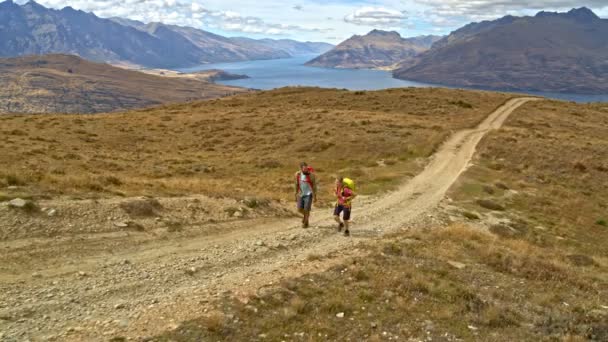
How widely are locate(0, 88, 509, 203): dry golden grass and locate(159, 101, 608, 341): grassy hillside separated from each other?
28.1 ft

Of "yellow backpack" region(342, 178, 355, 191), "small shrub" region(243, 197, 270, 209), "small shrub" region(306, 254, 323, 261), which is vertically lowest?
"small shrub" region(306, 254, 323, 261)

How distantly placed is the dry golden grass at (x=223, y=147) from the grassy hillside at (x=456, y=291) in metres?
8.56

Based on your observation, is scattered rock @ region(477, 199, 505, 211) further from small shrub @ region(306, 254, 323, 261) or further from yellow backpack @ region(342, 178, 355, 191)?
small shrub @ region(306, 254, 323, 261)

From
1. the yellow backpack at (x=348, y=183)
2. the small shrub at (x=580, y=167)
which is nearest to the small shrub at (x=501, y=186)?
the small shrub at (x=580, y=167)

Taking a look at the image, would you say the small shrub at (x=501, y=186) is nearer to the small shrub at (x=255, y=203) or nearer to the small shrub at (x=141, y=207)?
the small shrub at (x=255, y=203)

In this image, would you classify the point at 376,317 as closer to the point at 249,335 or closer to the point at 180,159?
the point at 249,335

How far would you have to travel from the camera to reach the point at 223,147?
45.5m

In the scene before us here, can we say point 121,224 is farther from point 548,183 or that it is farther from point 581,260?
Answer: point 548,183

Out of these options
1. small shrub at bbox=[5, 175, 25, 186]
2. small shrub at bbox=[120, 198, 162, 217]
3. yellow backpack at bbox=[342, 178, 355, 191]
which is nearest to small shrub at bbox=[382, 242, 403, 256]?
yellow backpack at bbox=[342, 178, 355, 191]

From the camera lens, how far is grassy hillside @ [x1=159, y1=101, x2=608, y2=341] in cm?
1020

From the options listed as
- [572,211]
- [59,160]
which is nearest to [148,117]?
[59,160]

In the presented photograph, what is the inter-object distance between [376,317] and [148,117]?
56964 mm

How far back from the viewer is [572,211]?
2733 cm

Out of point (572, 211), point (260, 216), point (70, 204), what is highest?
point (70, 204)
